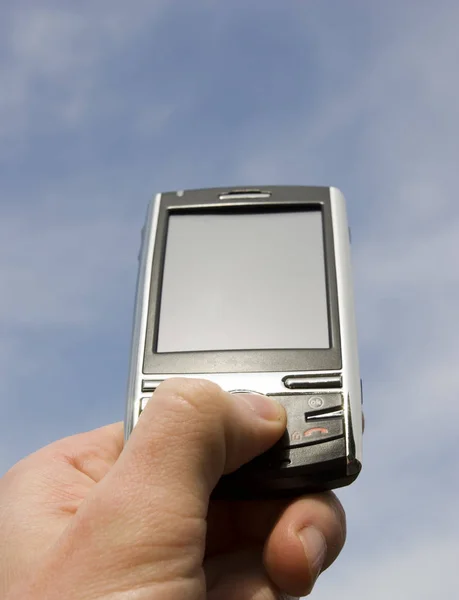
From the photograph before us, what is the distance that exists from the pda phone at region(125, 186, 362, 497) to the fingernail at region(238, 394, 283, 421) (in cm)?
8

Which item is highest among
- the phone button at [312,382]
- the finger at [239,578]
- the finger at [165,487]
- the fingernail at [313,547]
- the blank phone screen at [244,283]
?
the blank phone screen at [244,283]

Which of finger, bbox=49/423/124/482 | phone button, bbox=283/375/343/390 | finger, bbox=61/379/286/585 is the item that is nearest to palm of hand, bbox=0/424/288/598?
finger, bbox=49/423/124/482

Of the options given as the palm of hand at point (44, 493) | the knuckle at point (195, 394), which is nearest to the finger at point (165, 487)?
the knuckle at point (195, 394)

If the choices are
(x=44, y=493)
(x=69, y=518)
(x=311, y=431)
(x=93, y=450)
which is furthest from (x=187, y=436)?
(x=93, y=450)

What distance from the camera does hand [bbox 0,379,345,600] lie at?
6.58ft

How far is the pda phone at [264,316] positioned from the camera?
2.48 meters

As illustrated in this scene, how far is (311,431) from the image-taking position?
2.52 m

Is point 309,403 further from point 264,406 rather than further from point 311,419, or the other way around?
point 264,406

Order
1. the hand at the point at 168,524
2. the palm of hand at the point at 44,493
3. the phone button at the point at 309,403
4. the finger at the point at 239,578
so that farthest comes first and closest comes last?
the phone button at the point at 309,403, the finger at the point at 239,578, the palm of hand at the point at 44,493, the hand at the point at 168,524

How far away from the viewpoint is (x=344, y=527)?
Answer: 8.80 feet

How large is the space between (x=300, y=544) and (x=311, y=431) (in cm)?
38

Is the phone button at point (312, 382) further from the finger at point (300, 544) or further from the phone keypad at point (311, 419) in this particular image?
the finger at point (300, 544)

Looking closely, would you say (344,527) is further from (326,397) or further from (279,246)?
(279,246)

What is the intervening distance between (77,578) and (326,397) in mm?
1111
